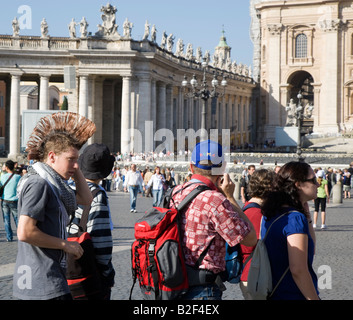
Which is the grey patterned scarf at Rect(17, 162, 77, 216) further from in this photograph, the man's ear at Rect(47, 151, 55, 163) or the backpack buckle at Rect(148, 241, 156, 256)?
the backpack buckle at Rect(148, 241, 156, 256)

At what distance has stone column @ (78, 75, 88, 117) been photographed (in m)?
47.2

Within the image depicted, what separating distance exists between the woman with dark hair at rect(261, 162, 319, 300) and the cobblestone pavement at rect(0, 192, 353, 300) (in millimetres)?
3876

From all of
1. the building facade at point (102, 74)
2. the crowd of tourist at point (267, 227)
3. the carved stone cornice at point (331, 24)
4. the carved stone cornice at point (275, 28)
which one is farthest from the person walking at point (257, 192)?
the carved stone cornice at point (275, 28)

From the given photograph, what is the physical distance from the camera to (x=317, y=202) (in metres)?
17.9

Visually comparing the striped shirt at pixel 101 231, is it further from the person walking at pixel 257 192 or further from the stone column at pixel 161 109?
the stone column at pixel 161 109

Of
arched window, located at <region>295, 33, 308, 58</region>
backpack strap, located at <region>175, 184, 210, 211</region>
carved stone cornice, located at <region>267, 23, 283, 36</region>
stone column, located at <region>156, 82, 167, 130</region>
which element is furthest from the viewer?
arched window, located at <region>295, 33, 308, 58</region>

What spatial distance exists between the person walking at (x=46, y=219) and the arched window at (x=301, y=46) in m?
78.9

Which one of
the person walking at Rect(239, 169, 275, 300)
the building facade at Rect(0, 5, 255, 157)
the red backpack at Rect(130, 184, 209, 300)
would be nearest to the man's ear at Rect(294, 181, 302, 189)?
the red backpack at Rect(130, 184, 209, 300)

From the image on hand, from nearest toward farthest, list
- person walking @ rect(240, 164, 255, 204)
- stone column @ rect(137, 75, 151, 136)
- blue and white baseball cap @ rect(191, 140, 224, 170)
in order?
blue and white baseball cap @ rect(191, 140, 224, 170)
person walking @ rect(240, 164, 255, 204)
stone column @ rect(137, 75, 151, 136)

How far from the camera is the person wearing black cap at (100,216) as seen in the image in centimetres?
542

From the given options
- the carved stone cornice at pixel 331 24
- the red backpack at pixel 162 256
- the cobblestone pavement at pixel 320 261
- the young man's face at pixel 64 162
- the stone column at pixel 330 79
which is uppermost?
the carved stone cornice at pixel 331 24

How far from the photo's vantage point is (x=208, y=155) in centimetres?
532

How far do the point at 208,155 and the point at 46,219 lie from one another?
1383mm
